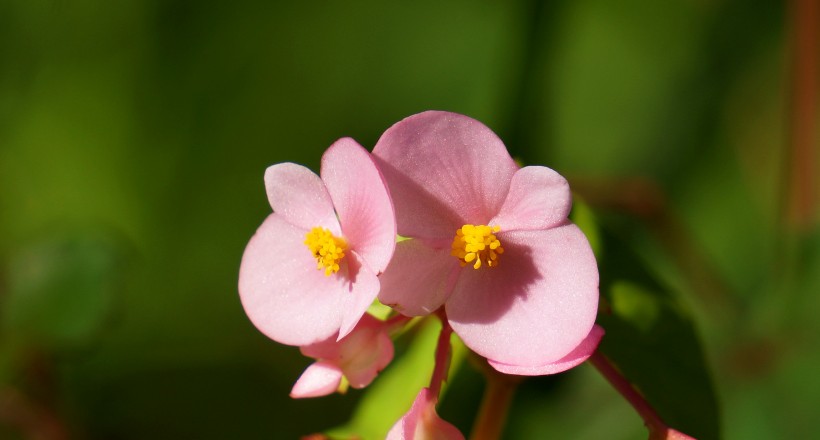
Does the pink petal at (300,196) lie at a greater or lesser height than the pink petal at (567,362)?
greater

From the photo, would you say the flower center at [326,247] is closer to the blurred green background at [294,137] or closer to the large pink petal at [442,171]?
the large pink petal at [442,171]

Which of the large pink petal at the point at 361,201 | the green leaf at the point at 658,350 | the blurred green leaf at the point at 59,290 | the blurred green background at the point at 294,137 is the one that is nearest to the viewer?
the large pink petal at the point at 361,201

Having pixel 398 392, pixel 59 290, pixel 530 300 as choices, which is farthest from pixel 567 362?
pixel 59 290

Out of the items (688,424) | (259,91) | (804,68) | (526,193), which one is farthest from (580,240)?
(259,91)

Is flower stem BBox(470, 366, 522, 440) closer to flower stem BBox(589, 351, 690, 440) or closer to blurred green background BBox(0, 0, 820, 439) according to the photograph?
flower stem BBox(589, 351, 690, 440)

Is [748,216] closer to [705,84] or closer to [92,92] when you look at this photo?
[705,84]

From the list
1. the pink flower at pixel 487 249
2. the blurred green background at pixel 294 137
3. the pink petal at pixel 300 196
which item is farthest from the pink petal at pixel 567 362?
the blurred green background at pixel 294 137
